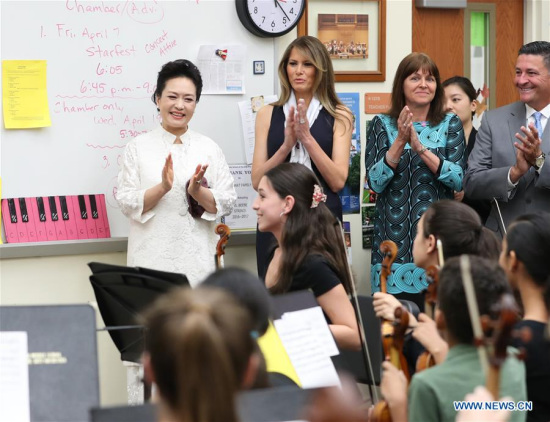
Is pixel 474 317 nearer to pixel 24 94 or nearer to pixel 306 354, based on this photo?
pixel 306 354

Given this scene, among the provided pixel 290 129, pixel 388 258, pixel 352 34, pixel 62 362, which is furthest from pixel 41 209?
pixel 62 362

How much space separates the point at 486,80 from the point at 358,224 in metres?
1.18

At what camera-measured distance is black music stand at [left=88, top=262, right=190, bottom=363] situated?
2443mm

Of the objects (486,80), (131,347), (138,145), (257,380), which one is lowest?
(131,347)

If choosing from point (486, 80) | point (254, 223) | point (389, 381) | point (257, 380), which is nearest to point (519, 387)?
point (389, 381)

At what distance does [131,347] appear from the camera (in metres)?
2.79

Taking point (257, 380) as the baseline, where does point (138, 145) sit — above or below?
above

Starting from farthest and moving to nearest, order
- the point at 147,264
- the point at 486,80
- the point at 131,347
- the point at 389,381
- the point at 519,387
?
1. the point at 486,80
2. the point at 147,264
3. the point at 131,347
4. the point at 389,381
5. the point at 519,387

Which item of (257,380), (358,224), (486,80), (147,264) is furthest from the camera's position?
(486,80)

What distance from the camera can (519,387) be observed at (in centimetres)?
182

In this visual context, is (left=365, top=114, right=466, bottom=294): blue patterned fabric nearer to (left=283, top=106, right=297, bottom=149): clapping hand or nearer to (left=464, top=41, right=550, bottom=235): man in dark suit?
(left=464, top=41, right=550, bottom=235): man in dark suit

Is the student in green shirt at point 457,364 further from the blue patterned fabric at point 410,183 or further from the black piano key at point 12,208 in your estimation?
the black piano key at point 12,208

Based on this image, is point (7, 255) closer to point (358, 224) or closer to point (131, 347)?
point (131, 347)

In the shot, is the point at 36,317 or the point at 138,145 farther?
the point at 138,145
